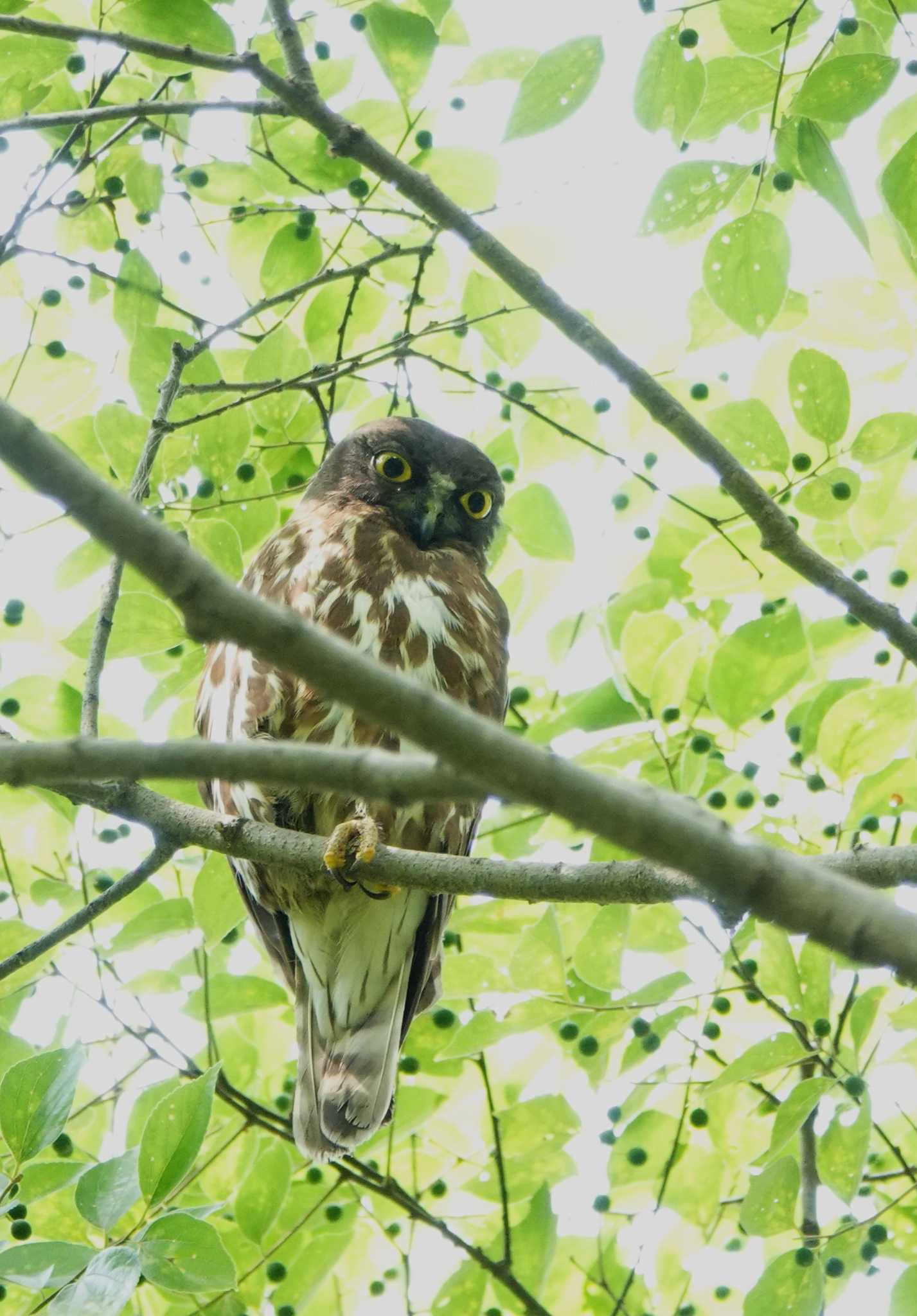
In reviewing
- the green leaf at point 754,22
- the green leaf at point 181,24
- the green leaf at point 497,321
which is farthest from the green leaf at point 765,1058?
the green leaf at point 181,24

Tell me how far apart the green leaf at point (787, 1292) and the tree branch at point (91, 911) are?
1.91 metres

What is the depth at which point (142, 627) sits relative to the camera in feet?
13.6

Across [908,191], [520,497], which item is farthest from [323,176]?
[908,191]

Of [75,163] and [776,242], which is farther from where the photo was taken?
[75,163]

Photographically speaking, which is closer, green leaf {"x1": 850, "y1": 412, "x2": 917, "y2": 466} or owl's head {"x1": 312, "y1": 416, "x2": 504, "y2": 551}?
green leaf {"x1": 850, "y1": 412, "x2": 917, "y2": 466}

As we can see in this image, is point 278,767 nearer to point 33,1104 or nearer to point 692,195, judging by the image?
point 33,1104

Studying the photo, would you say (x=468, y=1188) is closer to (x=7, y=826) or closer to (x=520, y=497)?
(x=7, y=826)

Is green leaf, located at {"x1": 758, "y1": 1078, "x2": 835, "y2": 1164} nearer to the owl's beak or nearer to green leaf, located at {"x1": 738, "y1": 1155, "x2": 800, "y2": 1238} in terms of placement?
green leaf, located at {"x1": 738, "y1": 1155, "x2": 800, "y2": 1238}

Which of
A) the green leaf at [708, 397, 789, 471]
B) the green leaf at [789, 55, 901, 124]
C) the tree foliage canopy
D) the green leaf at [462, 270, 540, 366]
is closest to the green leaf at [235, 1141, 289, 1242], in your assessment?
the tree foliage canopy

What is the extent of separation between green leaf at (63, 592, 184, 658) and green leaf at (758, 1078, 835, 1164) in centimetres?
212

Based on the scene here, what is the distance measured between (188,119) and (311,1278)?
394cm

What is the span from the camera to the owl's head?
5531 mm

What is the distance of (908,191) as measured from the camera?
3.52 metres

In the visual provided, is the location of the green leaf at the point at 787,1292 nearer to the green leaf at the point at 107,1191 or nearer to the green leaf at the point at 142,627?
the green leaf at the point at 107,1191
